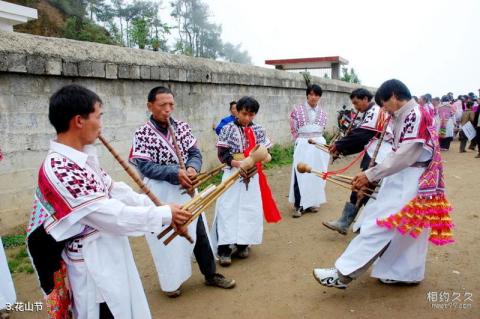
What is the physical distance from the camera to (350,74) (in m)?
19.5

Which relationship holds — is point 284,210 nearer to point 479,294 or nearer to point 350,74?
point 479,294

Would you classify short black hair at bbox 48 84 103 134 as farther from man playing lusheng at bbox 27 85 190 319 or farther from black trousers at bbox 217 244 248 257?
black trousers at bbox 217 244 248 257

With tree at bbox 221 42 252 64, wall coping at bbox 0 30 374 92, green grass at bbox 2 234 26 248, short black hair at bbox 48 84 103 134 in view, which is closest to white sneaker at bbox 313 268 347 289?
short black hair at bbox 48 84 103 134

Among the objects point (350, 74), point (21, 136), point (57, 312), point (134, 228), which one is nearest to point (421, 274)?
point (134, 228)

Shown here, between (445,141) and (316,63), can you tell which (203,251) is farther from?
(316,63)

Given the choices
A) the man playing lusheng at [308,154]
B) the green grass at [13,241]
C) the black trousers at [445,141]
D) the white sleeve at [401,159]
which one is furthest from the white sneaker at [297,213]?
the black trousers at [445,141]

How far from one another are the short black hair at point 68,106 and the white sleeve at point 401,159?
227 centimetres

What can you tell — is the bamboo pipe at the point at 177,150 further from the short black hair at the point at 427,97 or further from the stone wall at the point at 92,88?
the short black hair at the point at 427,97

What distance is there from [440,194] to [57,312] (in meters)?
2.86

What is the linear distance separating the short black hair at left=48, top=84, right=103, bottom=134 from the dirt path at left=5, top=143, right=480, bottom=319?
1.96 m

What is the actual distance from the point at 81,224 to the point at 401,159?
7.80ft

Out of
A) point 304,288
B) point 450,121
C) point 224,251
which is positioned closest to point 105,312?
point 304,288

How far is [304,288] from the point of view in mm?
3525

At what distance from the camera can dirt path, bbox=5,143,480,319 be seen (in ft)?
10.3
